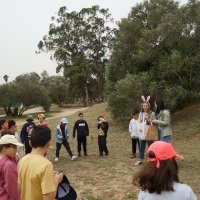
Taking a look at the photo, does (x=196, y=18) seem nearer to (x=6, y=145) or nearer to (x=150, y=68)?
(x=150, y=68)

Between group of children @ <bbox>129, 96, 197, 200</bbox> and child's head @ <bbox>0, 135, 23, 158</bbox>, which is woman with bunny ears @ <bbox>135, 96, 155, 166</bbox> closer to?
child's head @ <bbox>0, 135, 23, 158</bbox>

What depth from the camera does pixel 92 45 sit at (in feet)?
148

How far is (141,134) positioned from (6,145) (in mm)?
6420

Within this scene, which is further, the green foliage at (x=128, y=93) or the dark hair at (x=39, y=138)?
the green foliage at (x=128, y=93)

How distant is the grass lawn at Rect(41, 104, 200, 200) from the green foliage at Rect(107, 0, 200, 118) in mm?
1835

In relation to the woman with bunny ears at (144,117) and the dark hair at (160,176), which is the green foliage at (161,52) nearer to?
the woman with bunny ears at (144,117)

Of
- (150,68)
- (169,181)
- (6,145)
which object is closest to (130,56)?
(150,68)

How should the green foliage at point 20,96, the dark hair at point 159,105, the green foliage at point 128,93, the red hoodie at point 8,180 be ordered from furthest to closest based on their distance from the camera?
the green foliage at point 20,96 < the green foliage at point 128,93 < the dark hair at point 159,105 < the red hoodie at point 8,180

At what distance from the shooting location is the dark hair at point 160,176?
9.00ft

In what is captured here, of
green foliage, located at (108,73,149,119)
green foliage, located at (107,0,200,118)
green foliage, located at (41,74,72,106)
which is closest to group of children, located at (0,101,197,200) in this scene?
green foliage, located at (108,73,149,119)

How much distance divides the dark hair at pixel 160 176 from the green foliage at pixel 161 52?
Answer: 15.4 meters

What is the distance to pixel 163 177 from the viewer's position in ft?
8.98

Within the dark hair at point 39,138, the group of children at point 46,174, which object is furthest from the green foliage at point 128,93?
the dark hair at point 39,138

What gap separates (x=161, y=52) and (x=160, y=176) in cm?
1709
